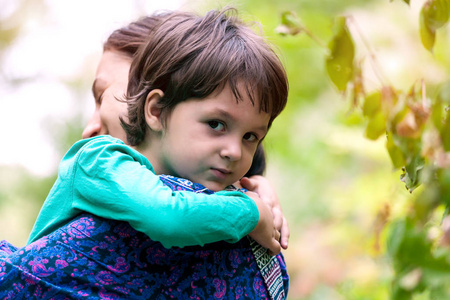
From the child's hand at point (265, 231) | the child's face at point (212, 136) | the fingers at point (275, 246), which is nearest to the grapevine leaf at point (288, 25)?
the child's face at point (212, 136)

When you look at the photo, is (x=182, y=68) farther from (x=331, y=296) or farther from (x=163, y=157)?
(x=331, y=296)

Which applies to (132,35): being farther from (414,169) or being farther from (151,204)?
(414,169)

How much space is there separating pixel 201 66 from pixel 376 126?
63 cm

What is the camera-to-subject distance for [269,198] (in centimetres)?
206

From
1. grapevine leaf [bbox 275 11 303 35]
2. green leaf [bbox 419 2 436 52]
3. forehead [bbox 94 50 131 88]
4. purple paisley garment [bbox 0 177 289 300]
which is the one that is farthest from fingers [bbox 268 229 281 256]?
forehead [bbox 94 50 131 88]

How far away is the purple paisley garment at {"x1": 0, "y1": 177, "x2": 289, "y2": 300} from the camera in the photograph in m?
1.64

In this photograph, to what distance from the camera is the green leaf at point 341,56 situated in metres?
1.73

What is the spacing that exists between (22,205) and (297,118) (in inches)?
261

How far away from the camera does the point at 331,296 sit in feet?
22.1

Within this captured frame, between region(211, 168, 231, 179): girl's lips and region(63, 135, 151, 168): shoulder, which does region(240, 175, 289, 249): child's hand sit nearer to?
region(211, 168, 231, 179): girl's lips

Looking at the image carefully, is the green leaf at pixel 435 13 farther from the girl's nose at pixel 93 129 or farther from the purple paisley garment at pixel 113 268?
the girl's nose at pixel 93 129

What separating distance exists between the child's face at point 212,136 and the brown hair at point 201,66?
0.03 metres

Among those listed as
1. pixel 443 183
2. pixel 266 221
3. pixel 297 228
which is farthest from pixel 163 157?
pixel 297 228

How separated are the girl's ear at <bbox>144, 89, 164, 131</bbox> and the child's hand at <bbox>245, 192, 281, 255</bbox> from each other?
367 millimetres
